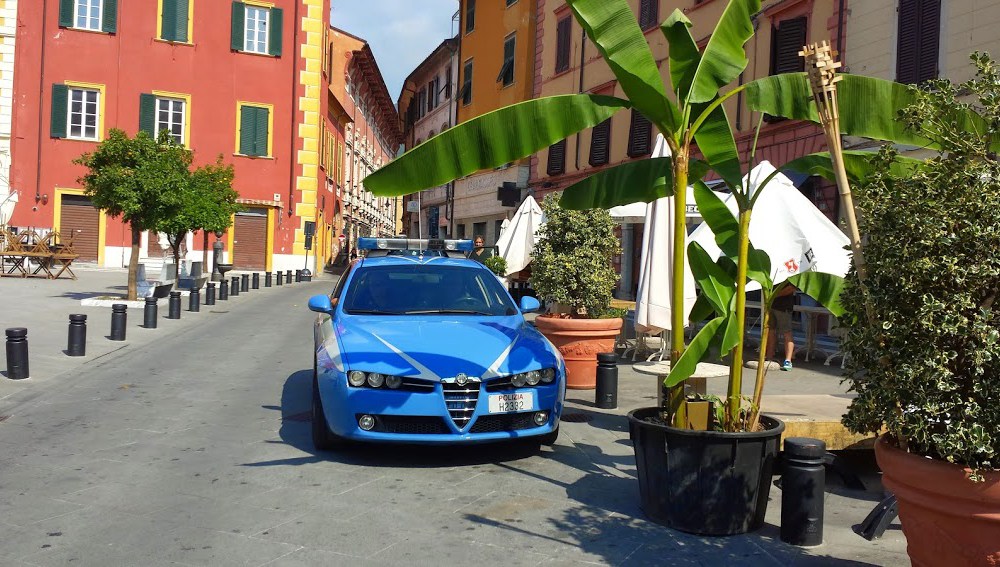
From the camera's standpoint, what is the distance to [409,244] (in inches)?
444

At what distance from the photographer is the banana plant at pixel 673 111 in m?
4.85

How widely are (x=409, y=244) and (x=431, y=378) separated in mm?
5664

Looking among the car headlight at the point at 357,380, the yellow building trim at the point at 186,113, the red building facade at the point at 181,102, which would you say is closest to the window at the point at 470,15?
the red building facade at the point at 181,102

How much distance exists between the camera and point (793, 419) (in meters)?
5.88

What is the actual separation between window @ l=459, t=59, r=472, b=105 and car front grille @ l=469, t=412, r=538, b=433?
3383cm

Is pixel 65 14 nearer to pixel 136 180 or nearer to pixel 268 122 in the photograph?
pixel 268 122

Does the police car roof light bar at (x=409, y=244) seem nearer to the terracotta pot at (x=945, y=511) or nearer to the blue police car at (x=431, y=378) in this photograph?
the blue police car at (x=431, y=378)

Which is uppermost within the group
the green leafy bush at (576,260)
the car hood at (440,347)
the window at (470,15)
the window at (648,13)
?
the window at (470,15)

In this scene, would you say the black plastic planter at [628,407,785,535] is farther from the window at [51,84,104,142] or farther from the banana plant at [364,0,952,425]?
the window at [51,84,104,142]

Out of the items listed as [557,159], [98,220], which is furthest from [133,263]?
[98,220]

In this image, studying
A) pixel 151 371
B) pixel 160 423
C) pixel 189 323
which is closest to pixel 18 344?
pixel 151 371

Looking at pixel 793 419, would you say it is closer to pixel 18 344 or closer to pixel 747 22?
pixel 747 22

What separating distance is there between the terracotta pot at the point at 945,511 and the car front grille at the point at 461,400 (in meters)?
2.95

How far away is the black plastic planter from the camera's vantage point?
14.9ft
